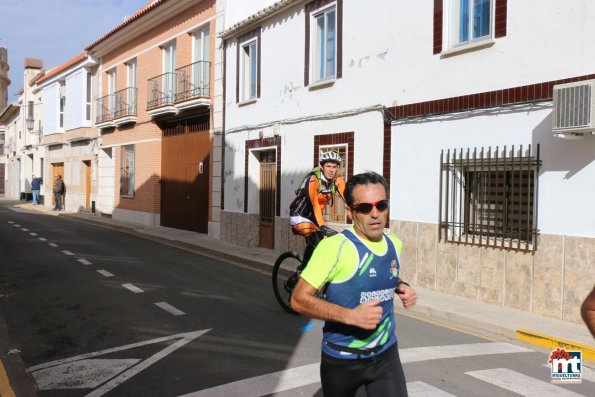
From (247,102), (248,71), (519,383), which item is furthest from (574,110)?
(248,71)

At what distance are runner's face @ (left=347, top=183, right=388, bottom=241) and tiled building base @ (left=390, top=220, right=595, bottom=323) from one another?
526 cm

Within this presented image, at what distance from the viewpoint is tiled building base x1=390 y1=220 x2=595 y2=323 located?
7075 mm

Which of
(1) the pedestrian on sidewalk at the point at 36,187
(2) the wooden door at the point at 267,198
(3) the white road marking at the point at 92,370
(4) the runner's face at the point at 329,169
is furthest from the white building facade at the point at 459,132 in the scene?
(1) the pedestrian on sidewalk at the point at 36,187

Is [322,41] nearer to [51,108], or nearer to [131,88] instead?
[131,88]

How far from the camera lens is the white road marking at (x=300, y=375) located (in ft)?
14.7

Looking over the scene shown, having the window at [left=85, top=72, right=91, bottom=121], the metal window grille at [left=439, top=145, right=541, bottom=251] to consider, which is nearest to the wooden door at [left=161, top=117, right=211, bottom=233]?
the window at [left=85, top=72, right=91, bottom=121]

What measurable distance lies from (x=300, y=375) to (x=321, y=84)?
318 inches

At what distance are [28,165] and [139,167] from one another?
22682 mm

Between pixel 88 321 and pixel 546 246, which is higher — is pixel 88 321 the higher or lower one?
the lower one

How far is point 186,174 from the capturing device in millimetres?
18281

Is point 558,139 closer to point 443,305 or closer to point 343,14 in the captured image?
point 443,305

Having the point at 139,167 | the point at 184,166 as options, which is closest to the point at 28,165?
the point at 139,167

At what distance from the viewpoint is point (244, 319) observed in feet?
22.5

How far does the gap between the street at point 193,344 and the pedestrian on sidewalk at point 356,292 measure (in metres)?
1.90
